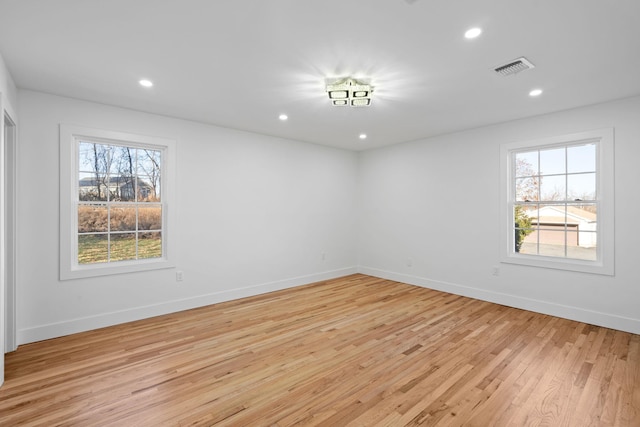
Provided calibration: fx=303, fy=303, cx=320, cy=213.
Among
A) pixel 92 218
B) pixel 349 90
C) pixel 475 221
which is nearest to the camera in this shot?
pixel 349 90

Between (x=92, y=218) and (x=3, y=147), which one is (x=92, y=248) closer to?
(x=92, y=218)

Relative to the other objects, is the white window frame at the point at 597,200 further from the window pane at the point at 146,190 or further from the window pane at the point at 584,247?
the window pane at the point at 146,190

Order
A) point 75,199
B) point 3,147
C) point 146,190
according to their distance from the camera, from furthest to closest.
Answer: point 146,190 → point 75,199 → point 3,147

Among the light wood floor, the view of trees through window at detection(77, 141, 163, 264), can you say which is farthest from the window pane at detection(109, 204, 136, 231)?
the light wood floor

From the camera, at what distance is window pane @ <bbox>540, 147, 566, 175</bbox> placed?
4023 mm

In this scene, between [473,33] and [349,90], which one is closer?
[473,33]

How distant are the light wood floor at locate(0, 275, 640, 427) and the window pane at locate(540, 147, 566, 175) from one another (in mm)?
1937

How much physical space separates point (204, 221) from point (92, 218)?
1.30 metres

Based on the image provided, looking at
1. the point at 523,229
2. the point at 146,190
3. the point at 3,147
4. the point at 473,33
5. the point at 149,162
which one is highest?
the point at 473,33

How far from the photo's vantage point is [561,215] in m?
4.04

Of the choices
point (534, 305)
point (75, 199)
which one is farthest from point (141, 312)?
point (534, 305)

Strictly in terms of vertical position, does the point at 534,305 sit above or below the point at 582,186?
below

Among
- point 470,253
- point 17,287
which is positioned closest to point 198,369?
point 17,287

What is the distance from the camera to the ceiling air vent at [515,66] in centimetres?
258
